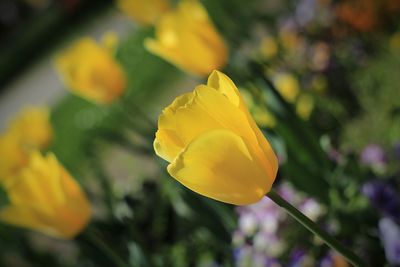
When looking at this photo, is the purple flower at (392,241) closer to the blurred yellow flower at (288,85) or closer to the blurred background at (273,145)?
the blurred background at (273,145)

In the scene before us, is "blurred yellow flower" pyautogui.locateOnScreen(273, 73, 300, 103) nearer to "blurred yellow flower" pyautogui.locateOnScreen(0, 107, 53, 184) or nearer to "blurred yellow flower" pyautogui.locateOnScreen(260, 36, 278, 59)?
"blurred yellow flower" pyautogui.locateOnScreen(260, 36, 278, 59)

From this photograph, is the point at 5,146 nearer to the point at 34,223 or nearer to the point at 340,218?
the point at 34,223

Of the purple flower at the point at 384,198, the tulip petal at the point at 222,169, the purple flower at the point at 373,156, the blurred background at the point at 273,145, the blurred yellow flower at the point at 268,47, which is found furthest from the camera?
the blurred yellow flower at the point at 268,47

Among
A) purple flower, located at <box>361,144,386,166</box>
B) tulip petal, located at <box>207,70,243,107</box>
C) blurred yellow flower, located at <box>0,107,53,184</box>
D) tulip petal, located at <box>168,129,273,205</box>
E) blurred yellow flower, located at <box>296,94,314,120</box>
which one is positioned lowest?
blurred yellow flower, located at <box>296,94,314,120</box>

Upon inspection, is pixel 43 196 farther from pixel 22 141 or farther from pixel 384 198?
pixel 22 141

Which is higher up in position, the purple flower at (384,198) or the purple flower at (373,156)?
the purple flower at (384,198)

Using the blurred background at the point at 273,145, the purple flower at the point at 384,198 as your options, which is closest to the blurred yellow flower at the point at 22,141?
the blurred background at the point at 273,145

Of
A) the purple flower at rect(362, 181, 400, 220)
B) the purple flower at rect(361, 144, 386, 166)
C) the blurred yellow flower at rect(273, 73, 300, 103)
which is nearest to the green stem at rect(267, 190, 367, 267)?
the purple flower at rect(362, 181, 400, 220)
